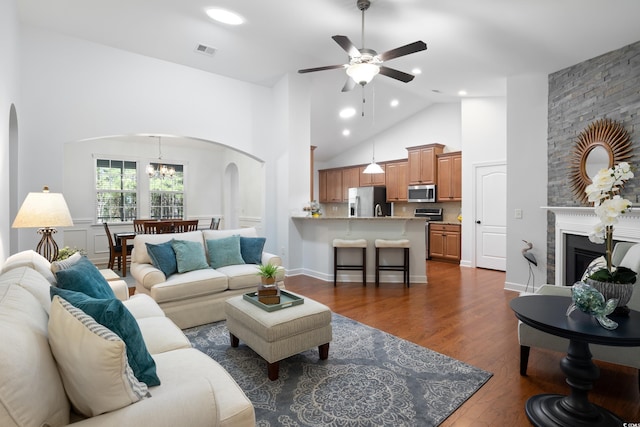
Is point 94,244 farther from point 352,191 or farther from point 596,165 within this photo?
point 596,165

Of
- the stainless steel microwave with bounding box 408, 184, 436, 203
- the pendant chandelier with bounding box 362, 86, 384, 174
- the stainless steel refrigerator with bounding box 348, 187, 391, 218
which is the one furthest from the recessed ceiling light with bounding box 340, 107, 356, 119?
the stainless steel microwave with bounding box 408, 184, 436, 203

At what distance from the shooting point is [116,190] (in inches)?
295

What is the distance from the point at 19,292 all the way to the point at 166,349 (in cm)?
73

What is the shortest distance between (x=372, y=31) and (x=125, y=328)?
12.7ft

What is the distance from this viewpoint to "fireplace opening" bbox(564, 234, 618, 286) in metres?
3.58

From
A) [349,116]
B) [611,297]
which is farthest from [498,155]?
[611,297]

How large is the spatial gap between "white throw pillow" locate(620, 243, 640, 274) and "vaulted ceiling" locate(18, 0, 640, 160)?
2.16 meters

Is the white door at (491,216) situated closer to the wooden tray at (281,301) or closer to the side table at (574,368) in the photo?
the side table at (574,368)

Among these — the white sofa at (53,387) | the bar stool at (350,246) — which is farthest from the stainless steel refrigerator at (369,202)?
the white sofa at (53,387)

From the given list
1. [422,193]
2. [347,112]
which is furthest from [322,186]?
[422,193]

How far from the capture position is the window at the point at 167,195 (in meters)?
8.08

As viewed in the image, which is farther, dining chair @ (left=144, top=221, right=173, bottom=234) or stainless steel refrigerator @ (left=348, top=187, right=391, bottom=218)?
stainless steel refrigerator @ (left=348, top=187, right=391, bottom=218)

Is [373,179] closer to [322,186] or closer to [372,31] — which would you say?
[322,186]

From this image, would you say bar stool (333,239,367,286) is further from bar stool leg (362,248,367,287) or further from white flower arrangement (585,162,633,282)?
white flower arrangement (585,162,633,282)
